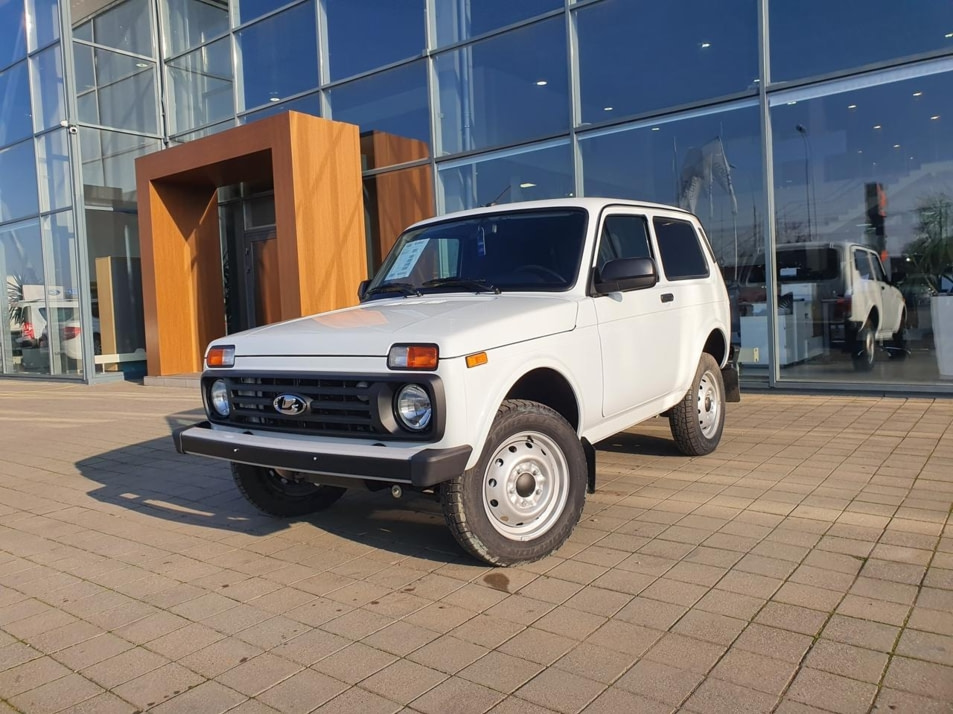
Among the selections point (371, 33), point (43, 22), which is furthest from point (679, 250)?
point (43, 22)

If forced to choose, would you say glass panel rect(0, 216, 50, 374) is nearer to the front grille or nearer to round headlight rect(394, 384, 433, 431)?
the front grille

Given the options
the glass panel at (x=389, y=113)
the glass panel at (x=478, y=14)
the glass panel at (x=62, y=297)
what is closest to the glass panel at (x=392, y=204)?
the glass panel at (x=389, y=113)

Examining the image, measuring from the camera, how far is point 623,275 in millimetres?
4527

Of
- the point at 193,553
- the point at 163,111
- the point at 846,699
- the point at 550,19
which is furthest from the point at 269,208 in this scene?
the point at 846,699

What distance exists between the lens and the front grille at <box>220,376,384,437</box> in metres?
3.77

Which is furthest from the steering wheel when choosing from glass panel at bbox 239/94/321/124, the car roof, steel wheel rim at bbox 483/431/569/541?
glass panel at bbox 239/94/321/124

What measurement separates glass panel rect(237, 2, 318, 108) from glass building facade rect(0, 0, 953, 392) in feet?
0.15

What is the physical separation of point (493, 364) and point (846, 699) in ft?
6.60

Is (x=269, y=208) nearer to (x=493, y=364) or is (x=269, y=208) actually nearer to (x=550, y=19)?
(x=550, y=19)

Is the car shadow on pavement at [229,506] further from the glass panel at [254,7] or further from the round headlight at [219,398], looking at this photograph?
the glass panel at [254,7]

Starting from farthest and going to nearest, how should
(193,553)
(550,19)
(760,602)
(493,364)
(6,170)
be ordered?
(6,170) → (550,19) → (193,553) → (493,364) → (760,602)

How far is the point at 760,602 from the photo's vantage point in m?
3.47

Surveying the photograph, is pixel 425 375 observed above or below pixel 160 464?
above

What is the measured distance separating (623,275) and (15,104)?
727 inches
